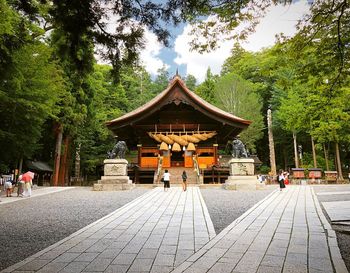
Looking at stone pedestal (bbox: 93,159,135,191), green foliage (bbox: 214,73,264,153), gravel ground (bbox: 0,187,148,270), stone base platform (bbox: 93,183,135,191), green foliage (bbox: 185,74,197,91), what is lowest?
gravel ground (bbox: 0,187,148,270)

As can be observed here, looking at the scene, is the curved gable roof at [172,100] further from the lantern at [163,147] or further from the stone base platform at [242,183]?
the stone base platform at [242,183]

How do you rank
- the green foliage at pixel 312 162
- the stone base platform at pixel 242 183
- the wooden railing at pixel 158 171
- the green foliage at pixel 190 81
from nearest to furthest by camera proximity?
the stone base platform at pixel 242 183
the wooden railing at pixel 158 171
the green foliage at pixel 312 162
the green foliage at pixel 190 81

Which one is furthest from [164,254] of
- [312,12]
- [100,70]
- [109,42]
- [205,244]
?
[100,70]

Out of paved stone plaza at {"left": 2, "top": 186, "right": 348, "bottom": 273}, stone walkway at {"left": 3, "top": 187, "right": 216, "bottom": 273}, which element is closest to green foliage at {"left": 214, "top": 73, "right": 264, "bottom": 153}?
paved stone plaza at {"left": 2, "top": 186, "right": 348, "bottom": 273}

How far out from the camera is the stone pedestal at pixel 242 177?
13195 millimetres

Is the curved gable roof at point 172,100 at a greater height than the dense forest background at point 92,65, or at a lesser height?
greater

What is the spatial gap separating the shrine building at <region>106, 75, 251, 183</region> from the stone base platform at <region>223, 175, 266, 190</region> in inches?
176

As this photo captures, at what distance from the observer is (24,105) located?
1291cm

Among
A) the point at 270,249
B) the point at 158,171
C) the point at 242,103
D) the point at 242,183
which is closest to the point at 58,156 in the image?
the point at 158,171

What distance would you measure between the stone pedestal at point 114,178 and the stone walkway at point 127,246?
7553 mm

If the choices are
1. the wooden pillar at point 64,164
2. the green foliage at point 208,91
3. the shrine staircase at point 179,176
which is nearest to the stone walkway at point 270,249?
the shrine staircase at point 179,176

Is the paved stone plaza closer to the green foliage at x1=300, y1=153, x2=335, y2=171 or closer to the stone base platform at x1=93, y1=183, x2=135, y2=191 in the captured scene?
the stone base platform at x1=93, y1=183, x2=135, y2=191

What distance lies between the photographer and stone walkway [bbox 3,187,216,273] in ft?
9.73

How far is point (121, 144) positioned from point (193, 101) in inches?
305
